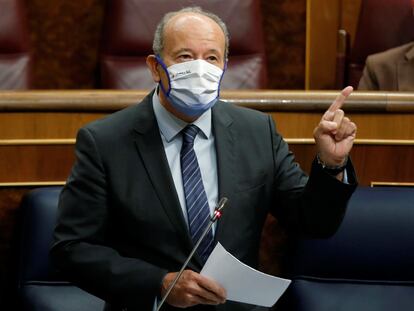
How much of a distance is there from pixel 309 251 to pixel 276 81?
1.75 feet

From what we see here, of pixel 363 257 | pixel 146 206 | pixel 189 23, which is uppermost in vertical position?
pixel 189 23

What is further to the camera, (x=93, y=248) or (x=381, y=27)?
(x=381, y=27)

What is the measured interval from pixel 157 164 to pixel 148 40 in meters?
0.52

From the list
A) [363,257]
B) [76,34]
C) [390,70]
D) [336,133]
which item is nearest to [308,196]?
[336,133]

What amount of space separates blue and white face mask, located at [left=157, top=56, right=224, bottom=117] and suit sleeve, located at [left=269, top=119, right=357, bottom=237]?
74 millimetres

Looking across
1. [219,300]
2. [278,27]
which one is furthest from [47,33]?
[219,300]

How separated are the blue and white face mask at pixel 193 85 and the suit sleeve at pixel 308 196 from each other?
74 millimetres

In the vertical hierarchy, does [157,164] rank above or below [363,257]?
above

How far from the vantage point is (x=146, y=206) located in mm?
658

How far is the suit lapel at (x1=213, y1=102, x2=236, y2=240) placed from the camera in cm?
67

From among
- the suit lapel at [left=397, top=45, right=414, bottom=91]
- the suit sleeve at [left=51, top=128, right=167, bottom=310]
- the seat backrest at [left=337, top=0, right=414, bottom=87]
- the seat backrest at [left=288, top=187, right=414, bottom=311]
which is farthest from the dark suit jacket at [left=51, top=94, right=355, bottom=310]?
the seat backrest at [left=337, top=0, right=414, bottom=87]

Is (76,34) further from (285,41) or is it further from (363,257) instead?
(363,257)

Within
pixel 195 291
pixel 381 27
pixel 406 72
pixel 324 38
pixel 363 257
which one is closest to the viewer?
pixel 195 291

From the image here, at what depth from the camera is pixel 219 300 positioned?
608mm
